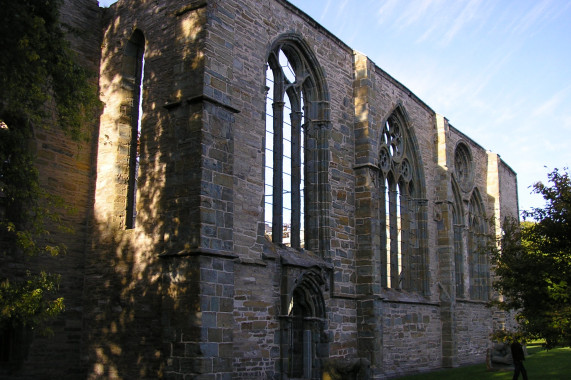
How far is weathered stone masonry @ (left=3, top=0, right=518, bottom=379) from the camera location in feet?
35.2

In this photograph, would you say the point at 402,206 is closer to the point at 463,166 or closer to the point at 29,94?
the point at 463,166

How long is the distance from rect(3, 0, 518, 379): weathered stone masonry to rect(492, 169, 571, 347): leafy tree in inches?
119

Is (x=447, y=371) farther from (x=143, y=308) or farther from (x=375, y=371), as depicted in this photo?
(x=143, y=308)

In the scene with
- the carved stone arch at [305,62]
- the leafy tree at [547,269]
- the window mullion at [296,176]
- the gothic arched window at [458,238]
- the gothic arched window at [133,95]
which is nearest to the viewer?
the leafy tree at [547,269]

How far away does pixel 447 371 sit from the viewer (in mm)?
18641

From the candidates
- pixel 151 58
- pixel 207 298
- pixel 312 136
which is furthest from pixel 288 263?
pixel 151 58

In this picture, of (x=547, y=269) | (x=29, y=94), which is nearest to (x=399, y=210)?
(x=547, y=269)

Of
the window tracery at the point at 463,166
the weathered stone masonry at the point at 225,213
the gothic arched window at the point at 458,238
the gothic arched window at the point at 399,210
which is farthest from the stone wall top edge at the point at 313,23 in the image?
the window tracery at the point at 463,166

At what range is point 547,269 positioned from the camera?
10.3 m

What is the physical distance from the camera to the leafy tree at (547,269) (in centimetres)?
980

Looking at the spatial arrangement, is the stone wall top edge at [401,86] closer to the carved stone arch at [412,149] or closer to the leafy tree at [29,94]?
the carved stone arch at [412,149]

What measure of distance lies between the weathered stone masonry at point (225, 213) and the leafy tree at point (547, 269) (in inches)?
119

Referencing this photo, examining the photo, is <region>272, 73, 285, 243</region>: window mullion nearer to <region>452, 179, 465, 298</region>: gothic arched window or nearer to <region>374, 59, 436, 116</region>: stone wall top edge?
<region>374, 59, 436, 116</region>: stone wall top edge

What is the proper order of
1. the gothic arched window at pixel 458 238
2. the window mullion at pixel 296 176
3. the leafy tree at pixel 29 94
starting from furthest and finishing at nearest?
the gothic arched window at pixel 458 238 → the window mullion at pixel 296 176 → the leafy tree at pixel 29 94
